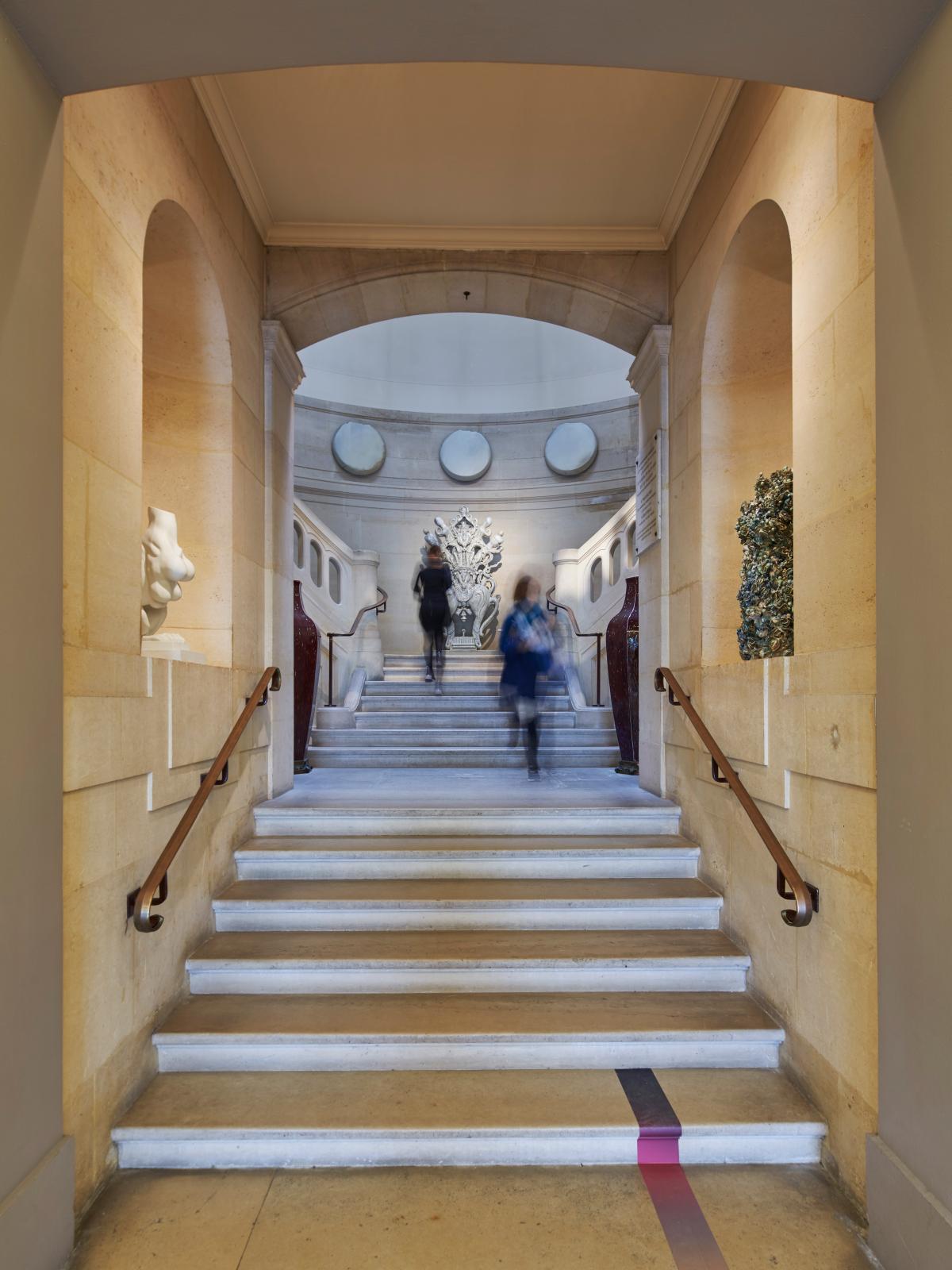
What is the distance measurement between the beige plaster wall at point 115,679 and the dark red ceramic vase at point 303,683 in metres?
2.44

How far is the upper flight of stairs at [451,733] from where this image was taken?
6.04 meters

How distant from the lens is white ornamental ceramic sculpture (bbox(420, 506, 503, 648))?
11641mm

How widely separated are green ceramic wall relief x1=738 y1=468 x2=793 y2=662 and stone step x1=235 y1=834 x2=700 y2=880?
3.74 ft

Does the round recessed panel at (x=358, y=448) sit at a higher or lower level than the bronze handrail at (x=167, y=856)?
higher

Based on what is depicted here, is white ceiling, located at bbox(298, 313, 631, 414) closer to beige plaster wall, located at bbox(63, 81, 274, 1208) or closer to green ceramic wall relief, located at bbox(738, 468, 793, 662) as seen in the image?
beige plaster wall, located at bbox(63, 81, 274, 1208)

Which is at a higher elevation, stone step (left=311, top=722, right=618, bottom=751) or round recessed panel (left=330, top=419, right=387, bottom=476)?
round recessed panel (left=330, top=419, right=387, bottom=476)

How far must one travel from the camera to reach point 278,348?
4441 millimetres

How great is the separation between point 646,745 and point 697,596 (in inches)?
47.9

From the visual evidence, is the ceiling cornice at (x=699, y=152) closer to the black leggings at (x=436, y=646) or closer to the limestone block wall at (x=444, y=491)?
the black leggings at (x=436, y=646)

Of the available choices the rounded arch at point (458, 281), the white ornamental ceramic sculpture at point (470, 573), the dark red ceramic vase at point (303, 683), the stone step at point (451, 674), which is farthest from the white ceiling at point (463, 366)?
the rounded arch at point (458, 281)

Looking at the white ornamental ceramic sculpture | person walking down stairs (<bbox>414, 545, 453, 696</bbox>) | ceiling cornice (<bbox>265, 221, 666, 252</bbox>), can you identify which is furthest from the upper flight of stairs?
the white ornamental ceramic sculpture
